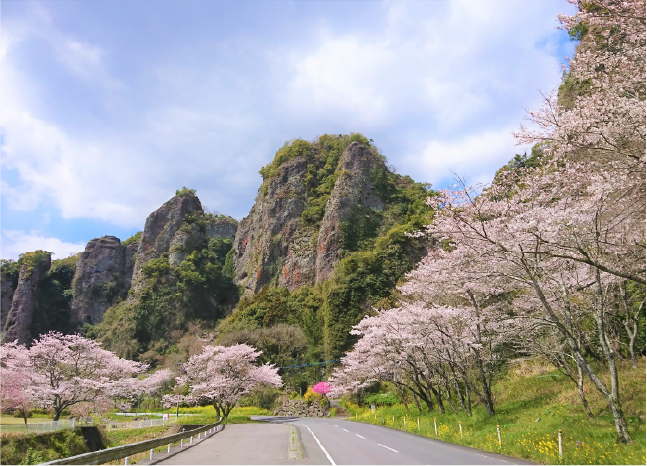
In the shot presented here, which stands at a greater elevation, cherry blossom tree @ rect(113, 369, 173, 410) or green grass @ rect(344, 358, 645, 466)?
green grass @ rect(344, 358, 645, 466)

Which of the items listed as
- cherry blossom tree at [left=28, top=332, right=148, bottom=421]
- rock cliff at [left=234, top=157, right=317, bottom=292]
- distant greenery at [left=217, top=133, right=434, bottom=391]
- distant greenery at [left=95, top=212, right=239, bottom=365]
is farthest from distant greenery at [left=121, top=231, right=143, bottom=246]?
cherry blossom tree at [left=28, top=332, right=148, bottom=421]

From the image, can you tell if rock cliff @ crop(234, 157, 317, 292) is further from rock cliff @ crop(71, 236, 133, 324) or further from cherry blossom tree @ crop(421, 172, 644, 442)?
cherry blossom tree @ crop(421, 172, 644, 442)

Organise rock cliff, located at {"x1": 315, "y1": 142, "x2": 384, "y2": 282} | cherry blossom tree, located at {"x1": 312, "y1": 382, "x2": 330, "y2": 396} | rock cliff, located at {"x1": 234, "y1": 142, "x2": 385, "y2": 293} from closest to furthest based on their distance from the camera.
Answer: cherry blossom tree, located at {"x1": 312, "y1": 382, "x2": 330, "y2": 396} < rock cliff, located at {"x1": 315, "y1": 142, "x2": 384, "y2": 282} < rock cliff, located at {"x1": 234, "y1": 142, "x2": 385, "y2": 293}

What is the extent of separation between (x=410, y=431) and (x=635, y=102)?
59.7 feet

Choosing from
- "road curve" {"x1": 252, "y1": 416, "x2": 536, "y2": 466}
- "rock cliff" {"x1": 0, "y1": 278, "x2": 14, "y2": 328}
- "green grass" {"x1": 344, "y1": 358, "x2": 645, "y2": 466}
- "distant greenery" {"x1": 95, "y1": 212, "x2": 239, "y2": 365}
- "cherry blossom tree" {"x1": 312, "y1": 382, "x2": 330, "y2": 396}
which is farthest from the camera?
"rock cliff" {"x1": 0, "y1": 278, "x2": 14, "y2": 328}

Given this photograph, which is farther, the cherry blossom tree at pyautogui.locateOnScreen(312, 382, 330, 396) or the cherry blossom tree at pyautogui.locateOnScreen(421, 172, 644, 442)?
the cherry blossom tree at pyautogui.locateOnScreen(312, 382, 330, 396)

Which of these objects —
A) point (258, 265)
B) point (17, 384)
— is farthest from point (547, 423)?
point (258, 265)

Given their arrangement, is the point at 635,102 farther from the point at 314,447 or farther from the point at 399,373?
the point at 399,373

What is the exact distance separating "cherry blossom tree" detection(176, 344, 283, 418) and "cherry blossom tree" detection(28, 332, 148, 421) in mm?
7196

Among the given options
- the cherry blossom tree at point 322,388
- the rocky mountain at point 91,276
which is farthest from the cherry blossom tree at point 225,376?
the rocky mountain at point 91,276

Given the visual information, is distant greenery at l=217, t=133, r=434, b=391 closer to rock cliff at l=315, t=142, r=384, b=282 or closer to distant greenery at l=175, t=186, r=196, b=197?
rock cliff at l=315, t=142, r=384, b=282

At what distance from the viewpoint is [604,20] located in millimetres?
8359

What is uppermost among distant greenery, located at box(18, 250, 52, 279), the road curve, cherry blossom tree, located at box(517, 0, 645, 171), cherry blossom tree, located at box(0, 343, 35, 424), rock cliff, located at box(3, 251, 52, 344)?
distant greenery, located at box(18, 250, 52, 279)

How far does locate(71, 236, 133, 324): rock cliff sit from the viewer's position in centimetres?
8516
